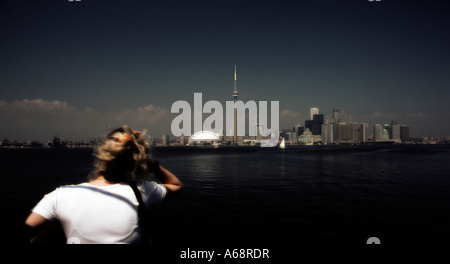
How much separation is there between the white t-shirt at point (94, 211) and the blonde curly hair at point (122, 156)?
0.15m

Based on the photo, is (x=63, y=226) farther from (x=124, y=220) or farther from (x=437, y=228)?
(x=437, y=228)

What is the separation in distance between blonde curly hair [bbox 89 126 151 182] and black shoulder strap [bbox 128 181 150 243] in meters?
0.15

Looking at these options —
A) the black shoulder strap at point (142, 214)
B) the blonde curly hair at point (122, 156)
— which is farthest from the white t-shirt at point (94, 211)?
the blonde curly hair at point (122, 156)

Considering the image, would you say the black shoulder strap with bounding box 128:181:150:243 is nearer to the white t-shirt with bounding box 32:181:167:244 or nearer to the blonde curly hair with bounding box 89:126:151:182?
the white t-shirt with bounding box 32:181:167:244

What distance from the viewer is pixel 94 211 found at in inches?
97.5

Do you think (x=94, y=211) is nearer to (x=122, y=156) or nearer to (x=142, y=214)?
(x=142, y=214)

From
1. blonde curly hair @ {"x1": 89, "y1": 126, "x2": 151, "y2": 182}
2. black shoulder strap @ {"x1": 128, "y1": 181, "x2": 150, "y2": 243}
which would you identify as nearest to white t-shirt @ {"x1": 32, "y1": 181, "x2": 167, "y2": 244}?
black shoulder strap @ {"x1": 128, "y1": 181, "x2": 150, "y2": 243}

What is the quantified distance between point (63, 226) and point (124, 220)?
24.1 inches

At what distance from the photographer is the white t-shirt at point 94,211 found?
8.00 feet

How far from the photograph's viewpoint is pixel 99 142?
2699 millimetres

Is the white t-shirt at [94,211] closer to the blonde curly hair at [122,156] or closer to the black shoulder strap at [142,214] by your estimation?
the black shoulder strap at [142,214]

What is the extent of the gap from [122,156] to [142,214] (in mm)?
642

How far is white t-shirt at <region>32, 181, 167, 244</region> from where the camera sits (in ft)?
8.00
